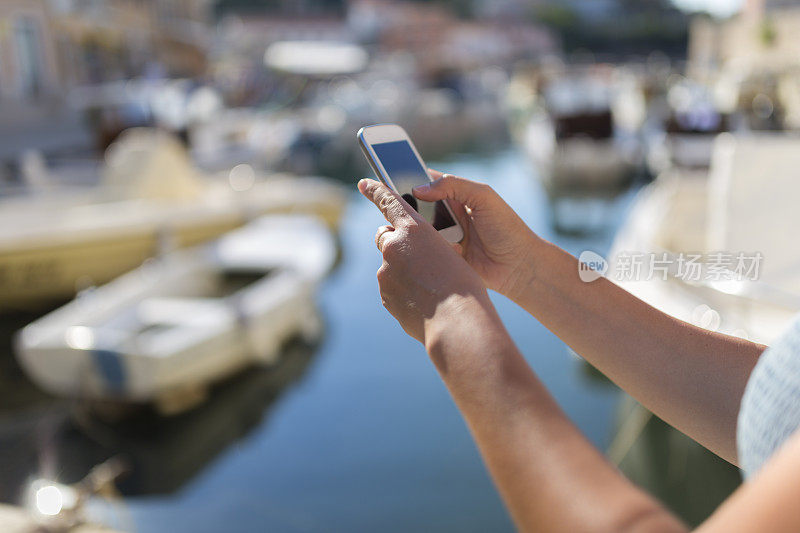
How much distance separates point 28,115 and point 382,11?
29874 mm

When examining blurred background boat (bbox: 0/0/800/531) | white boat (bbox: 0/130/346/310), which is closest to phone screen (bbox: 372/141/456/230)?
blurred background boat (bbox: 0/0/800/531)

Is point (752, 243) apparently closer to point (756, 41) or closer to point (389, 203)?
point (389, 203)

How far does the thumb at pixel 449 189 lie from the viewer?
103 cm

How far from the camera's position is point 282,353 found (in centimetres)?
575

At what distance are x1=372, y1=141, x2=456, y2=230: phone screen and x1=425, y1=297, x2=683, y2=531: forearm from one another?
300 mm

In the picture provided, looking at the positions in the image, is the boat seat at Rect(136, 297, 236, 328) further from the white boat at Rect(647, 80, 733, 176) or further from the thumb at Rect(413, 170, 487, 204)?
the white boat at Rect(647, 80, 733, 176)

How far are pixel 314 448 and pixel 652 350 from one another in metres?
3.79

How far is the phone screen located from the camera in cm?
103

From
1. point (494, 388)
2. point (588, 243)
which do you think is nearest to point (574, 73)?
point (588, 243)

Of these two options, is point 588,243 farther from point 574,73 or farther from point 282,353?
point 574,73

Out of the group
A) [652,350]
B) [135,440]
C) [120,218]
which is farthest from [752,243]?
[120,218]

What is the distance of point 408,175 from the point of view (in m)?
1.08

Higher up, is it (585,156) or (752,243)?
(752,243)

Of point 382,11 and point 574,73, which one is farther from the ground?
point 382,11
